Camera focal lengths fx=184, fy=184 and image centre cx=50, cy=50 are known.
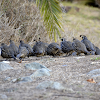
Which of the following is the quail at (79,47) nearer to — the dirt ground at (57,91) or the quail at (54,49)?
the quail at (54,49)

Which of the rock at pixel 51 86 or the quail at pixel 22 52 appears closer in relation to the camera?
the rock at pixel 51 86

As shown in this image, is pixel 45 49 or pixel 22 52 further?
pixel 45 49

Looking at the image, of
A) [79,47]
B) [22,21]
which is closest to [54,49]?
[79,47]

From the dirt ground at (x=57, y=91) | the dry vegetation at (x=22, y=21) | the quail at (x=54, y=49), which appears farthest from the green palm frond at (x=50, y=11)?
the dirt ground at (x=57, y=91)

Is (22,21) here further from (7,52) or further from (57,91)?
(57,91)

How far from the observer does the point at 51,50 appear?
7.64 meters

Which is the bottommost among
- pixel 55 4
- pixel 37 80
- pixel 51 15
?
pixel 37 80

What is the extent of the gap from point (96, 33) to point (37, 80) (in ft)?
47.8

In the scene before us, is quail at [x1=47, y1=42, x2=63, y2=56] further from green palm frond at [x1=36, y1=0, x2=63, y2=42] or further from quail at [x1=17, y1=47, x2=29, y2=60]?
quail at [x1=17, y1=47, x2=29, y2=60]

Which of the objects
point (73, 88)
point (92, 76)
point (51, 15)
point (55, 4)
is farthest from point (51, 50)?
point (73, 88)

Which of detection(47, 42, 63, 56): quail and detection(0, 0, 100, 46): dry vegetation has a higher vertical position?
detection(0, 0, 100, 46): dry vegetation

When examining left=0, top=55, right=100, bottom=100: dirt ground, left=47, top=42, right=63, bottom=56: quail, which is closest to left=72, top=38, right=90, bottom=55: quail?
left=47, top=42, right=63, bottom=56: quail

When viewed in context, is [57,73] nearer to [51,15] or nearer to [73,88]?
A: [73,88]

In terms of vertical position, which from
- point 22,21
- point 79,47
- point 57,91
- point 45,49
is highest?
point 22,21
